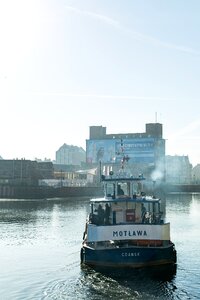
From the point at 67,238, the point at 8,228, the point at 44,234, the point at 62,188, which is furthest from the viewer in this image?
the point at 62,188

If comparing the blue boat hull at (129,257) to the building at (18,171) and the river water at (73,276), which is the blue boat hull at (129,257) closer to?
the river water at (73,276)

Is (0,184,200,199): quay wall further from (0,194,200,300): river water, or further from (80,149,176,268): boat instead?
(80,149,176,268): boat

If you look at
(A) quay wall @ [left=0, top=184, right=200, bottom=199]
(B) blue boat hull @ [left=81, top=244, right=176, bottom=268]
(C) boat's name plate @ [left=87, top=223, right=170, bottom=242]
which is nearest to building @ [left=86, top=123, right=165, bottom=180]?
(A) quay wall @ [left=0, top=184, right=200, bottom=199]

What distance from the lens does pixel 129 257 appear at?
2936cm

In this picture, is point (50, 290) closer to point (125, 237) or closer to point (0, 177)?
point (125, 237)

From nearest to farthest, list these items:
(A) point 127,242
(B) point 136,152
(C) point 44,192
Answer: (A) point 127,242, (C) point 44,192, (B) point 136,152

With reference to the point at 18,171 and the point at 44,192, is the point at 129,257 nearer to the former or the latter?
the point at 44,192

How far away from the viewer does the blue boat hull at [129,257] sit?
1156 inches

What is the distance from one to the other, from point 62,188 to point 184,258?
115108 millimetres

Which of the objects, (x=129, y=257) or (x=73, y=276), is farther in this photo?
(x=73, y=276)

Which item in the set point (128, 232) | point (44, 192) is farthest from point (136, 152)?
point (128, 232)

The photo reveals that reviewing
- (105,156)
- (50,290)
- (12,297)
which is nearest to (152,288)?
(50,290)

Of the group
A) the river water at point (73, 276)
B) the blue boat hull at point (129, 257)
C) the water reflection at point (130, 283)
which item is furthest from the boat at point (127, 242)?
the river water at point (73, 276)

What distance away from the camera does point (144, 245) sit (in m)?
30.0
